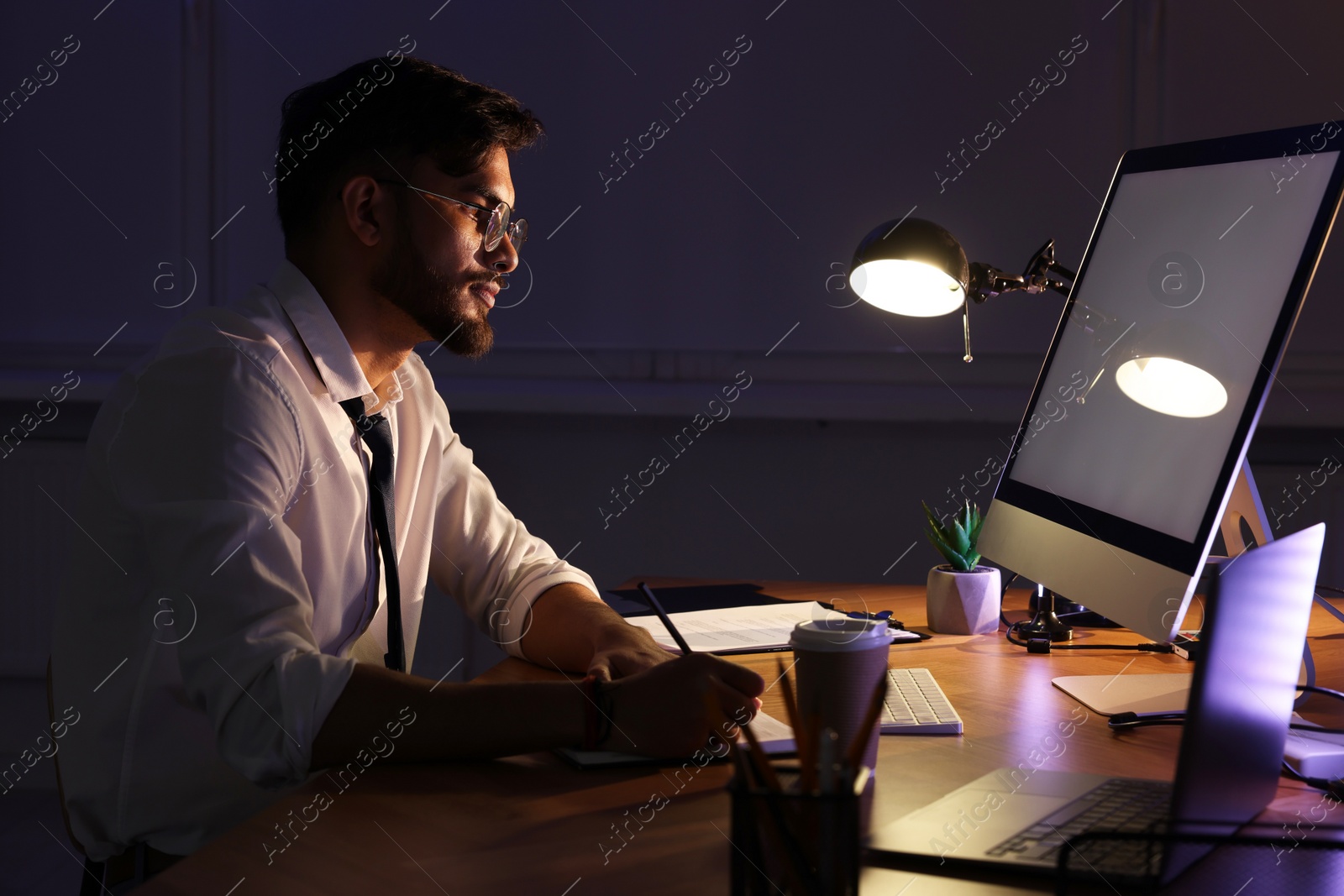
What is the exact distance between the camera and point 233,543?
41.3 inches

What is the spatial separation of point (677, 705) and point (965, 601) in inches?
25.4

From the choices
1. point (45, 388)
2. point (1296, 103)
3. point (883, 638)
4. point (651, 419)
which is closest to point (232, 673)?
point (883, 638)

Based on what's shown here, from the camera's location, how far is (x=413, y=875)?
752mm

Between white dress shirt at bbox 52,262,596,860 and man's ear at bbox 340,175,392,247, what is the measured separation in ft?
0.33

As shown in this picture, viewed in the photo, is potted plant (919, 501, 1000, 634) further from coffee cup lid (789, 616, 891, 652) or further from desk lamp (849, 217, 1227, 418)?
coffee cup lid (789, 616, 891, 652)

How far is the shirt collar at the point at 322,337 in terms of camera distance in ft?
4.42

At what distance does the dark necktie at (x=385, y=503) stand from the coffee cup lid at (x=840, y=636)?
1.93 feet

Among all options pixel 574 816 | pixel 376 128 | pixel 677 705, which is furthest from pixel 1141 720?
pixel 376 128

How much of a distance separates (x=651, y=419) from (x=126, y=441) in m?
1.82

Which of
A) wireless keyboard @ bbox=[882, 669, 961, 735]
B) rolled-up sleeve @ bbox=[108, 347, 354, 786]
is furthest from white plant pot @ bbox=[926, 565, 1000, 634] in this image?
rolled-up sleeve @ bbox=[108, 347, 354, 786]

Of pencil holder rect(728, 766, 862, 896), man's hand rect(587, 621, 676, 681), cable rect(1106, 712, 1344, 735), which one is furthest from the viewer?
man's hand rect(587, 621, 676, 681)

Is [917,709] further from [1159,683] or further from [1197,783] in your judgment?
[1197,783]

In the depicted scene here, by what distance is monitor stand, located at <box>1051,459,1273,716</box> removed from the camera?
1.14 metres

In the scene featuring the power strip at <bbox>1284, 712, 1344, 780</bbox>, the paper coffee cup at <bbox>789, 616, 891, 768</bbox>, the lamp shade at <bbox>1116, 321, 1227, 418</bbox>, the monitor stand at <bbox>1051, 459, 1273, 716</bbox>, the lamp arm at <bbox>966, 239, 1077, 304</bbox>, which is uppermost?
the lamp arm at <bbox>966, 239, 1077, 304</bbox>
